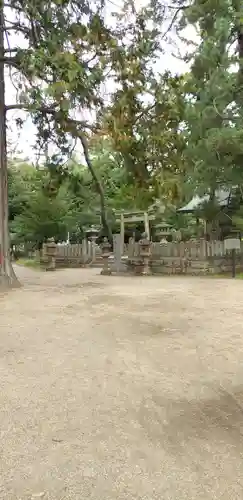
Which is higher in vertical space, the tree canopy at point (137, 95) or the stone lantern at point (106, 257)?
the tree canopy at point (137, 95)

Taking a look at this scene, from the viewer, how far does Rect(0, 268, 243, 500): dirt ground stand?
6.74 ft

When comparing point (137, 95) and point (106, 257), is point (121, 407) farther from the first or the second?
point (106, 257)

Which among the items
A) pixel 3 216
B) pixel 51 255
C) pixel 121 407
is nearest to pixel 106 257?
pixel 51 255

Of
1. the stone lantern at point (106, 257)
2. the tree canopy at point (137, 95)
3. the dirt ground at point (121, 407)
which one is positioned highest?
the tree canopy at point (137, 95)

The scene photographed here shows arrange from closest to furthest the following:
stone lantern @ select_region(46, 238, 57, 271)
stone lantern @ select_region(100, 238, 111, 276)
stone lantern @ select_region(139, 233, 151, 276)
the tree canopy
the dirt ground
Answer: the dirt ground → the tree canopy → stone lantern @ select_region(139, 233, 151, 276) → stone lantern @ select_region(100, 238, 111, 276) → stone lantern @ select_region(46, 238, 57, 271)

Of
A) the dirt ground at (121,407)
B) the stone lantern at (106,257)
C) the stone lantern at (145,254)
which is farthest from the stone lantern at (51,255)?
the dirt ground at (121,407)

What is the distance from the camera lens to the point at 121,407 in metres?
2.94

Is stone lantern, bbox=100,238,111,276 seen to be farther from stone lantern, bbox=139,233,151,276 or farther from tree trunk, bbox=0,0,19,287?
tree trunk, bbox=0,0,19,287

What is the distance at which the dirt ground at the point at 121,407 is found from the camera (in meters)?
2.05

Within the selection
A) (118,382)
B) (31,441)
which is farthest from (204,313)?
(31,441)

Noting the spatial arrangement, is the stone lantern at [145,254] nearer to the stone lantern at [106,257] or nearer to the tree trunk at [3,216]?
the stone lantern at [106,257]

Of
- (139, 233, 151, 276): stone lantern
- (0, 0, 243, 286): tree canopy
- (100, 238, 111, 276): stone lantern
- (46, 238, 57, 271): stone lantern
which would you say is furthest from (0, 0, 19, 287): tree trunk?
(46, 238, 57, 271): stone lantern

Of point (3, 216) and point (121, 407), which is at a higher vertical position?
point (3, 216)

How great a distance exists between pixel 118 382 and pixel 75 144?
7.95 metres
